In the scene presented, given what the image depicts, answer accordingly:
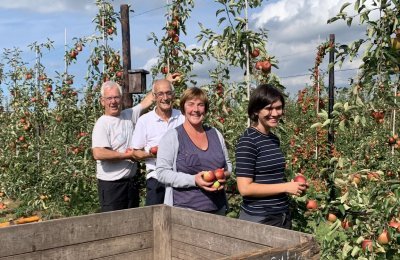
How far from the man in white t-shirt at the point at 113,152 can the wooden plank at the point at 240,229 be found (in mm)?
728

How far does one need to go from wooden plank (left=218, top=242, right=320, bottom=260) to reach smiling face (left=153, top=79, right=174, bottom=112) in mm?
1538

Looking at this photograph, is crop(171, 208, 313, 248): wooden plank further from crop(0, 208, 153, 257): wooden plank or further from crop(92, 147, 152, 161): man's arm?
crop(92, 147, 152, 161): man's arm

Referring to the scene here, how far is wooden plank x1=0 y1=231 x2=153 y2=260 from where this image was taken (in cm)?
241

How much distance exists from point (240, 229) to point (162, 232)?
2.19 feet

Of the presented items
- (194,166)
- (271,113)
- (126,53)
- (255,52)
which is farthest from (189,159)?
(126,53)

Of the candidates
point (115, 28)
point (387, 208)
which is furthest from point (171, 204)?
point (115, 28)

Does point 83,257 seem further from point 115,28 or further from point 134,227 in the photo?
point 115,28

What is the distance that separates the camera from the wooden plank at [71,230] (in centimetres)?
232

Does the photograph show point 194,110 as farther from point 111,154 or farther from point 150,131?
point 111,154

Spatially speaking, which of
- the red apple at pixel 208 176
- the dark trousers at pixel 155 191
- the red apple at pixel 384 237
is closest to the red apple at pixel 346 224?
the red apple at pixel 384 237

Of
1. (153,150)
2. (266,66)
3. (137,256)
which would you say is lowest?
(137,256)

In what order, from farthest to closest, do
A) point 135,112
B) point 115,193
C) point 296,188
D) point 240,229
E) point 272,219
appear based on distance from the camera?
point 135,112 < point 115,193 < point 272,219 < point 296,188 < point 240,229

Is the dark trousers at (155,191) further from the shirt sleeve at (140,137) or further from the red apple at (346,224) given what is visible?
the red apple at (346,224)

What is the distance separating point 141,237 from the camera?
8.84 ft
